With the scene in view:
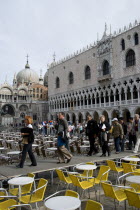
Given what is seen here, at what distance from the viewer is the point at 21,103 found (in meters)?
53.4

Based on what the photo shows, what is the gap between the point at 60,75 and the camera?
1810 inches

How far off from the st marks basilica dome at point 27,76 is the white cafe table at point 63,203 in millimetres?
60326

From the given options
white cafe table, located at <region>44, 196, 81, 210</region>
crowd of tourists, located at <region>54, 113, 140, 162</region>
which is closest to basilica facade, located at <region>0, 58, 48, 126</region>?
crowd of tourists, located at <region>54, 113, 140, 162</region>

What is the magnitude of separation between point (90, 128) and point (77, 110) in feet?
104

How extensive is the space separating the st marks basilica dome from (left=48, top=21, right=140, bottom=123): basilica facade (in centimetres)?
1971

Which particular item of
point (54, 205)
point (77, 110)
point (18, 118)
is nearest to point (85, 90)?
point (77, 110)

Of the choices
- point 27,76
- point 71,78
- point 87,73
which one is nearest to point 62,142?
point 87,73

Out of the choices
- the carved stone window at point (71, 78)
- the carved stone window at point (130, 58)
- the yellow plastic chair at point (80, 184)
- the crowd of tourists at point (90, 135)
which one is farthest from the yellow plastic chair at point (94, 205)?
the carved stone window at point (71, 78)

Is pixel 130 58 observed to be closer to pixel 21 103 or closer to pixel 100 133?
pixel 100 133

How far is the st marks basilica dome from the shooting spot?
2503 inches

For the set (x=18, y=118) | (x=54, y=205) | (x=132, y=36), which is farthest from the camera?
(x=18, y=118)

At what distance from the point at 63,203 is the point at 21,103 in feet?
170

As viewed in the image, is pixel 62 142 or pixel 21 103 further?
pixel 21 103

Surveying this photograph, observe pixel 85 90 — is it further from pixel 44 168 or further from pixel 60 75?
pixel 44 168
